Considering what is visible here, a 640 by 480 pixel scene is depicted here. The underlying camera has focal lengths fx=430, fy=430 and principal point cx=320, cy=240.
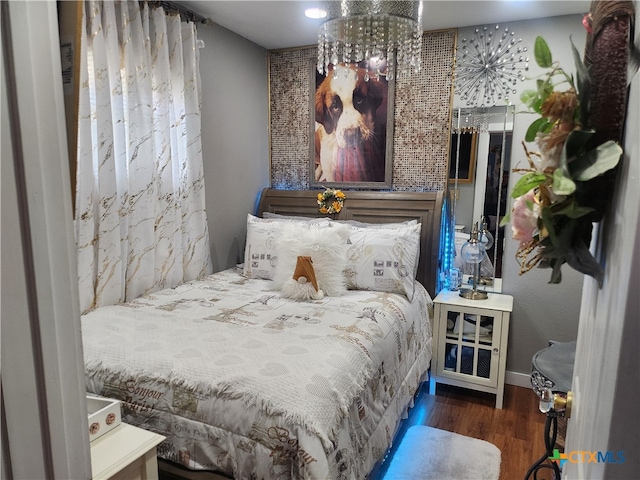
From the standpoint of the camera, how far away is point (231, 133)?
10.6ft

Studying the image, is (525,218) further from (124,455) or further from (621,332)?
(124,455)

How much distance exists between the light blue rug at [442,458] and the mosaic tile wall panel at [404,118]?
169cm

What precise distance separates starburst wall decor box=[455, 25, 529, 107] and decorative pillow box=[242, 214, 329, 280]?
1359mm

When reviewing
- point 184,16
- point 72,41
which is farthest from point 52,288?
point 184,16

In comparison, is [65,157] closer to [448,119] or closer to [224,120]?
[224,120]

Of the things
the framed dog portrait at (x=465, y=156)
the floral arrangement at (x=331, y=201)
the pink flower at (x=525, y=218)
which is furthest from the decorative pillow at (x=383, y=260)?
the pink flower at (x=525, y=218)

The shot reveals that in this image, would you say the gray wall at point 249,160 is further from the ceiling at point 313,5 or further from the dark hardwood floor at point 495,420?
the dark hardwood floor at point 495,420

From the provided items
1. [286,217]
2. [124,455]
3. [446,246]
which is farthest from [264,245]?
[124,455]

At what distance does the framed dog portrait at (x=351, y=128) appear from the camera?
10.6 feet

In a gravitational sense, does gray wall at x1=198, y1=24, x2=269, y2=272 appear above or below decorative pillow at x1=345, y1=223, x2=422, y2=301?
above

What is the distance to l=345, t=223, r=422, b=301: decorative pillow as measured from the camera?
2.64m

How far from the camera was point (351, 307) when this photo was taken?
2.31m

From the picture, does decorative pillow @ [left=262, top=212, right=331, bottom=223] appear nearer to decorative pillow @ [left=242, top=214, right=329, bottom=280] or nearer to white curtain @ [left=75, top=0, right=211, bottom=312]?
decorative pillow @ [left=242, top=214, right=329, bottom=280]

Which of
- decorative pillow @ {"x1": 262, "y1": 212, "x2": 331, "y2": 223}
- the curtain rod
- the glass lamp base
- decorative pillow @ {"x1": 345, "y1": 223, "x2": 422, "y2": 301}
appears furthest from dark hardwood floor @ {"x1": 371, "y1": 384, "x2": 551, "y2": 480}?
the curtain rod
